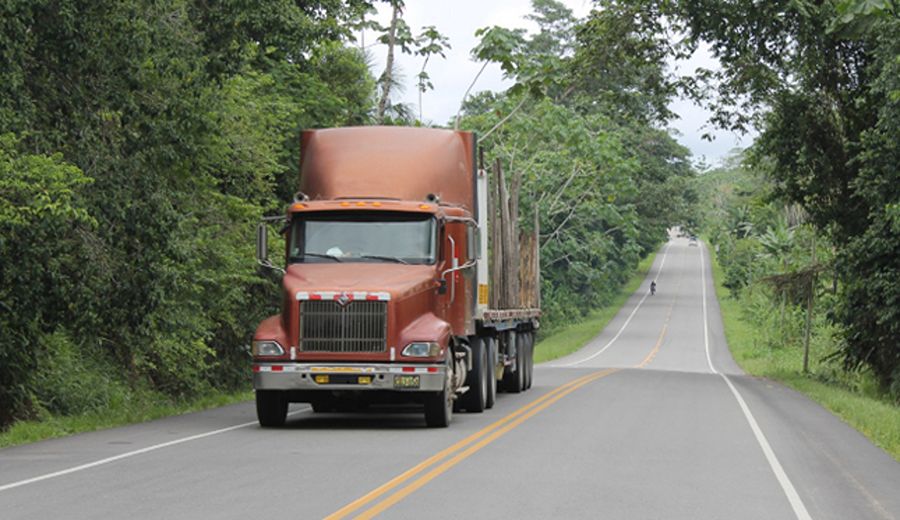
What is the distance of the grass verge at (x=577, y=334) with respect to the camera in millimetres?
63438

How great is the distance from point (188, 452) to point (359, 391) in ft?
12.6

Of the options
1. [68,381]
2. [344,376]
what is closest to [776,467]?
[344,376]

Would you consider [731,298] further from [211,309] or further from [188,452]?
[188,452]

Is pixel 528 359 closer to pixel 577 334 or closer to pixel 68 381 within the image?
pixel 68 381

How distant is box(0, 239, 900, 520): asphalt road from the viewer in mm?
10336

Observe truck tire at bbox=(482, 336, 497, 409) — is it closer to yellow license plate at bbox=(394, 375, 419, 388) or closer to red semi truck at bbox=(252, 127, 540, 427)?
red semi truck at bbox=(252, 127, 540, 427)

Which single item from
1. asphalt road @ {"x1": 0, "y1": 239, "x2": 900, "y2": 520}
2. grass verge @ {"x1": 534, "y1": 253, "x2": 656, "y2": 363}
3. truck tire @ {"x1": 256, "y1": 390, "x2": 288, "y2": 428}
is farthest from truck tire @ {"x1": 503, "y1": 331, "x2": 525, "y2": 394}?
grass verge @ {"x1": 534, "y1": 253, "x2": 656, "y2": 363}

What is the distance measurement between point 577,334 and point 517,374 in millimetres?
49654

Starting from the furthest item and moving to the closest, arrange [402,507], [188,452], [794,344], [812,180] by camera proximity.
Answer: [794,344] → [812,180] → [188,452] → [402,507]

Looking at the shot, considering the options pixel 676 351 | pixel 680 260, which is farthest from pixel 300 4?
pixel 680 260

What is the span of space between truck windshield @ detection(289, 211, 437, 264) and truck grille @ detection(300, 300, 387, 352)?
110cm

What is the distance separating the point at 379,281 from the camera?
17484mm

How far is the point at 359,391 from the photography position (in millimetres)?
17641

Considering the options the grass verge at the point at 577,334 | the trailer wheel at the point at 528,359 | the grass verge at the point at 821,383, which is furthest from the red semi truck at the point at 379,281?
the grass verge at the point at 577,334
